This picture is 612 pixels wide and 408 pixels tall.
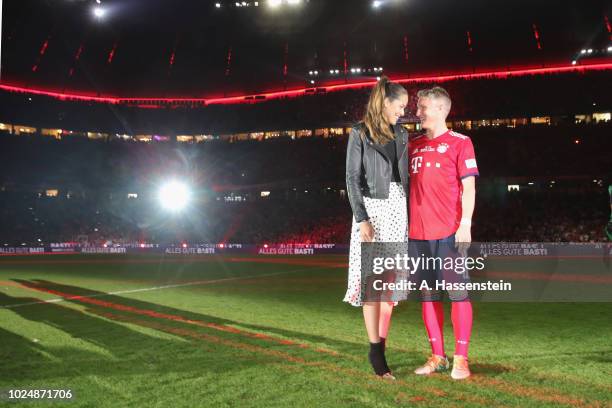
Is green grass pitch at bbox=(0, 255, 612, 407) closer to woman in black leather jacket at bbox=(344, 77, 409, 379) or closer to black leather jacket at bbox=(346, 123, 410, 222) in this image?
woman in black leather jacket at bbox=(344, 77, 409, 379)

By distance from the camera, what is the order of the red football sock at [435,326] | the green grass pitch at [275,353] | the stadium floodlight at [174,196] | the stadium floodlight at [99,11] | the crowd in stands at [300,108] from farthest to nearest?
1. the stadium floodlight at [174,196]
2. the crowd in stands at [300,108]
3. the stadium floodlight at [99,11]
4. the red football sock at [435,326]
5. the green grass pitch at [275,353]

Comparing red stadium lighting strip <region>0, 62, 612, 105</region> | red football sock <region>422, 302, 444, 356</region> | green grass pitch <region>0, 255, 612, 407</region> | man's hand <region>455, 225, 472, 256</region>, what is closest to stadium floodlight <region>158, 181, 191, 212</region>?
red stadium lighting strip <region>0, 62, 612, 105</region>

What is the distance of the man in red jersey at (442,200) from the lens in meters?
4.38

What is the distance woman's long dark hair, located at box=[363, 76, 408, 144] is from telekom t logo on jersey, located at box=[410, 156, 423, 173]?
307 millimetres

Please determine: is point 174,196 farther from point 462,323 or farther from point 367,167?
point 462,323

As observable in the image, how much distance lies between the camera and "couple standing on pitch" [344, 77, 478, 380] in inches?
172

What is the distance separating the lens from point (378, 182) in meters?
4.40

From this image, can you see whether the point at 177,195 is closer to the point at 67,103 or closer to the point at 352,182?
the point at 67,103

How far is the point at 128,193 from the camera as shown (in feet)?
141

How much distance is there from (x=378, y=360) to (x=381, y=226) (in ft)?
3.62

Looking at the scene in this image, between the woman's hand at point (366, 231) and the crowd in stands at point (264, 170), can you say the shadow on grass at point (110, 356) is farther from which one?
the crowd in stands at point (264, 170)

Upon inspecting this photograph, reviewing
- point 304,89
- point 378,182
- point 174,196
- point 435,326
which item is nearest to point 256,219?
point 174,196

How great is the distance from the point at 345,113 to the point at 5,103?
2673 cm

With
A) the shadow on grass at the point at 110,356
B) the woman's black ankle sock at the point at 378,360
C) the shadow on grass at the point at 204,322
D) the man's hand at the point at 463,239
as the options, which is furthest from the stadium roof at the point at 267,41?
the woman's black ankle sock at the point at 378,360
